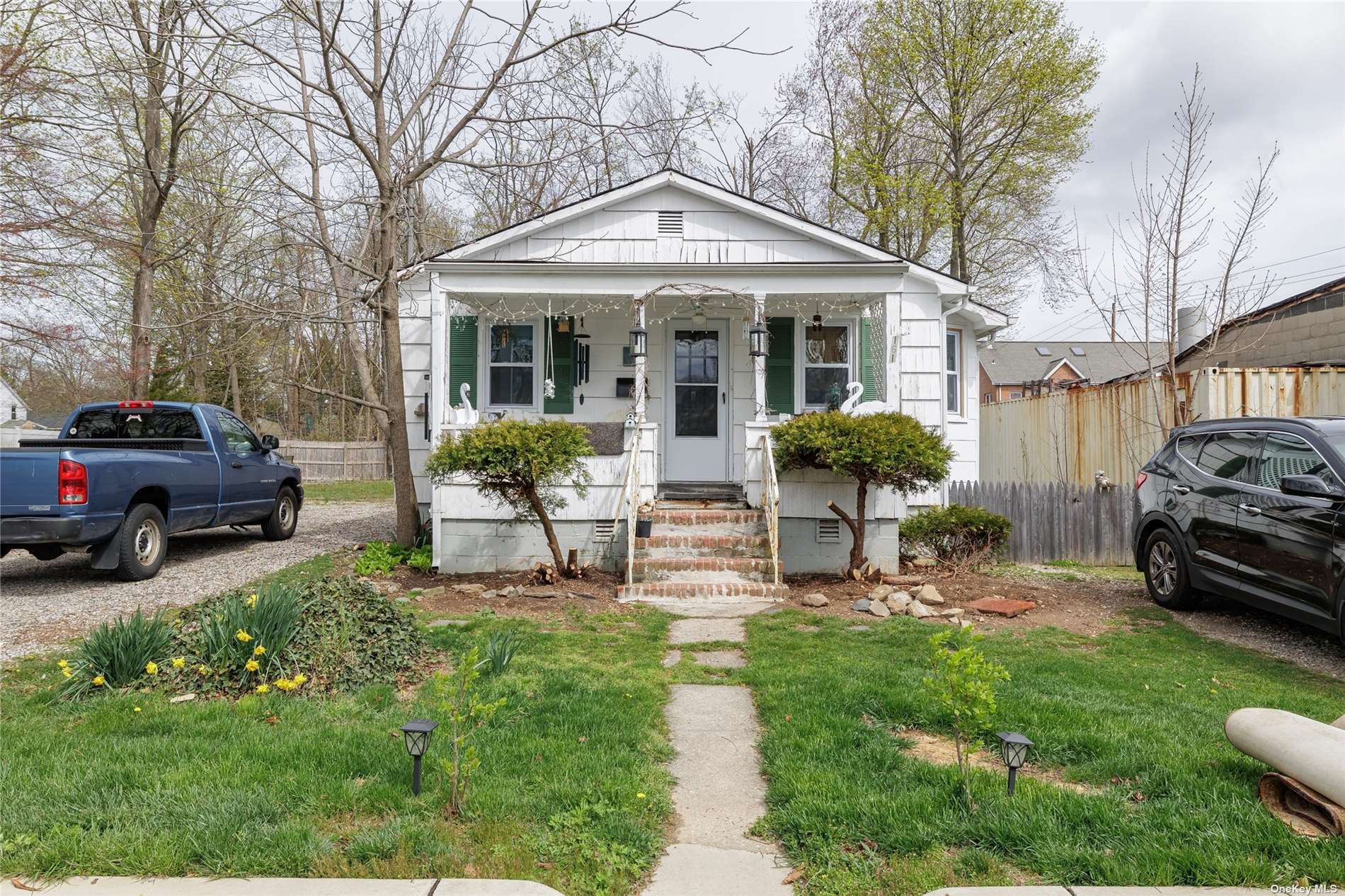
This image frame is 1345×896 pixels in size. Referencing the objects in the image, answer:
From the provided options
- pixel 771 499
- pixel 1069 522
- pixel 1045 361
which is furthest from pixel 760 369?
pixel 1045 361

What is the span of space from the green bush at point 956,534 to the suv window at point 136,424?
932 centimetres

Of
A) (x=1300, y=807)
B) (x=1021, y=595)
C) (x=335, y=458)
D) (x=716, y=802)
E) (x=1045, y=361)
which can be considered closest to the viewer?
(x=1300, y=807)

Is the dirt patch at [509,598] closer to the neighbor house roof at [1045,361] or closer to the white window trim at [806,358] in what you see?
the white window trim at [806,358]

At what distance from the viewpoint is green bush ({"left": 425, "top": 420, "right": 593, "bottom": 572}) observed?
7.95 metres

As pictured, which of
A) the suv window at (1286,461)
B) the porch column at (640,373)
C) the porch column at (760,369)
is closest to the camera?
the suv window at (1286,461)

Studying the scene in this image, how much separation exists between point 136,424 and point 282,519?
2.55 meters

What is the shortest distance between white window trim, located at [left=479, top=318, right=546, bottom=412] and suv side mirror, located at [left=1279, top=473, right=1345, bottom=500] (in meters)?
8.58

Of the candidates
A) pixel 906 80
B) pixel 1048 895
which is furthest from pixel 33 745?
pixel 906 80

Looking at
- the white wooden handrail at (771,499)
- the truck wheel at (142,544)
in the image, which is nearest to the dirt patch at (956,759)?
the white wooden handrail at (771,499)

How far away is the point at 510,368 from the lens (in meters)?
11.4

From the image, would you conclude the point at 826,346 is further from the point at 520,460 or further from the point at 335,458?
the point at 335,458

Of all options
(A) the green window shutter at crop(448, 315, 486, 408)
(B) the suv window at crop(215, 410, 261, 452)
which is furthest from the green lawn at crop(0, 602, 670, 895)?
(A) the green window shutter at crop(448, 315, 486, 408)

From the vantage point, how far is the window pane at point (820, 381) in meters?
11.6

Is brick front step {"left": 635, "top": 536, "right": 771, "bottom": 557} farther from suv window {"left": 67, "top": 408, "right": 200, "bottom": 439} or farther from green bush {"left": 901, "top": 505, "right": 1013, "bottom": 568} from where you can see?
suv window {"left": 67, "top": 408, "right": 200, "bottom": 439}
